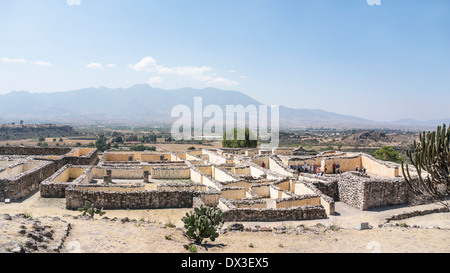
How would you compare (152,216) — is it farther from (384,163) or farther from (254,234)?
(384,163)

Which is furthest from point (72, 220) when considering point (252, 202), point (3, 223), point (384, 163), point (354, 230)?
point (384, 163)

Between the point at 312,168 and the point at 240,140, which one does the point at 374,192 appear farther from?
the point at 240,140

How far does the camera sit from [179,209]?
15.4 meters

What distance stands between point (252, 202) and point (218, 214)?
4.71 m

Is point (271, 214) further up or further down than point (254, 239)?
further down

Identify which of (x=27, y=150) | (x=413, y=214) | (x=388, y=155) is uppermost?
(x=27, y=150)

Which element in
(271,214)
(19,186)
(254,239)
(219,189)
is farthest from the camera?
(219,189)

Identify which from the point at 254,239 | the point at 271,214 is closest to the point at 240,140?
the point at 271,214

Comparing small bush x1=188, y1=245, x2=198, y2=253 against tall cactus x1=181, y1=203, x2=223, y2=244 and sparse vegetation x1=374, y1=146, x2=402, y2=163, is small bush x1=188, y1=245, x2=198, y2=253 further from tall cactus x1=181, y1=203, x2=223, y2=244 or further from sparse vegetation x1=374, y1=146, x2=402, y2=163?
sparse vegetation x1=374, y1=146, x2=402, y2=163

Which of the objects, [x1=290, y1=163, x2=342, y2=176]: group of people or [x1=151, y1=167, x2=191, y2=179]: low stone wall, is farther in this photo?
[x1=290, y1=163, x2=342, y2=176]: group of people

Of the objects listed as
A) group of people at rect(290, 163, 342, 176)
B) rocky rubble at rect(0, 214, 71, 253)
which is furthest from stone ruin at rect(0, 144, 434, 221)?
rocky rubble at rect(0, 214, 71, 253)

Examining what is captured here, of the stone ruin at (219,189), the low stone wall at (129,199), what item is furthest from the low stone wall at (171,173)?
the low stone wall at (129,199)

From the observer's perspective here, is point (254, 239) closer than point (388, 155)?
Yes
